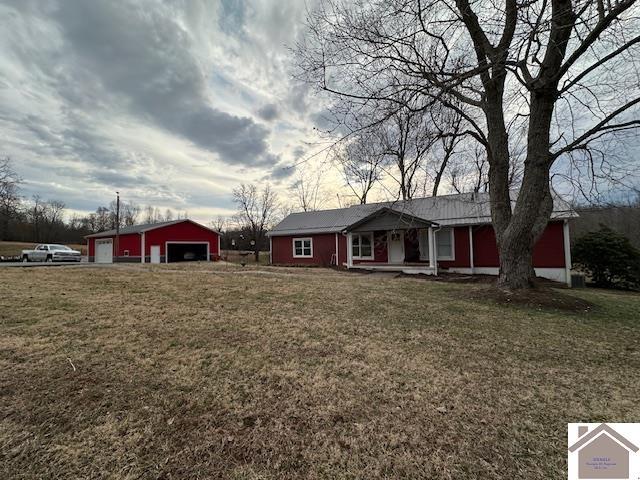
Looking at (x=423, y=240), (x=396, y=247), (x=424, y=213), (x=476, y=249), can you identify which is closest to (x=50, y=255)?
(x=396, y=247)

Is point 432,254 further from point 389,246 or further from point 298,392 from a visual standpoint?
point 298,392

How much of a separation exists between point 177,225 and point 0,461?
26914 millimetres

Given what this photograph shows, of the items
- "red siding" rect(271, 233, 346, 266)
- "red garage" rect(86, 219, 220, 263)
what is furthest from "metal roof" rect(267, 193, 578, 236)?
"red garage" rect(86, 219, 220, 263)

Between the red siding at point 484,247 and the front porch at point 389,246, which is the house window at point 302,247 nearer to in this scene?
the front porch at point 389,246

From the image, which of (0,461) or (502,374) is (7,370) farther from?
(502,374)

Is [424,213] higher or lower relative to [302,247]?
higher

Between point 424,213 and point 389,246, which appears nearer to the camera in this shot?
point 389,246

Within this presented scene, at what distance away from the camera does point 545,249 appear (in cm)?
1386

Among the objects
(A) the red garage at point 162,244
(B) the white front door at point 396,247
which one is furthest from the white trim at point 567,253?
(A) the red garage at point 162,244

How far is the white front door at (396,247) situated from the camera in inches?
682

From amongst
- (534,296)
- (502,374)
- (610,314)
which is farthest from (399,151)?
(502,374)

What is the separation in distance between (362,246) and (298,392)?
633 inches

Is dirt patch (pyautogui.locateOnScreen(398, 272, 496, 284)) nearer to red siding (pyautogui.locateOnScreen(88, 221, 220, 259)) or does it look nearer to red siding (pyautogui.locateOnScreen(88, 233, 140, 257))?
red siding (pyautogui.locateOnScreen(88, 221, 220, 259))

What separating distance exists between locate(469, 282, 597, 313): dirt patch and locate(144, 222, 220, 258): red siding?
25.0 m
